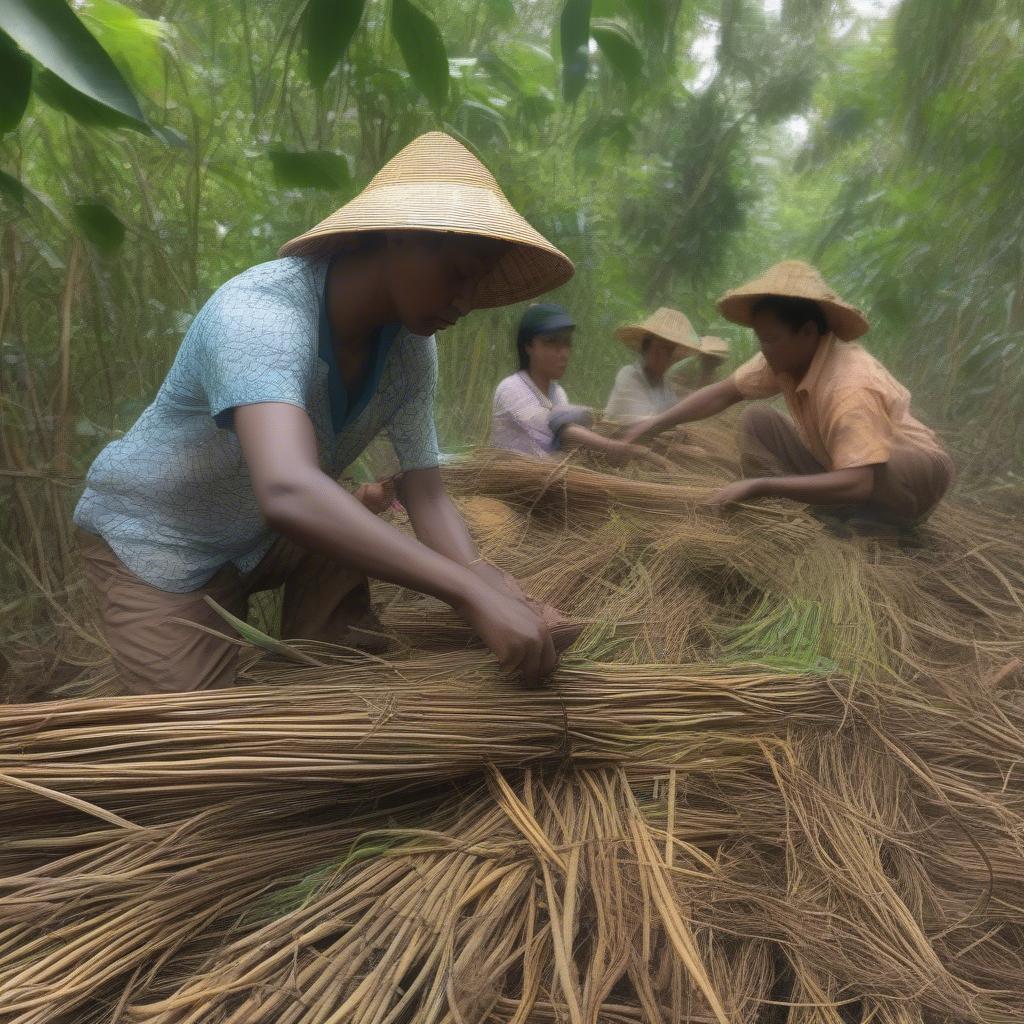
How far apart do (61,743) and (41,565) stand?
1.16 m

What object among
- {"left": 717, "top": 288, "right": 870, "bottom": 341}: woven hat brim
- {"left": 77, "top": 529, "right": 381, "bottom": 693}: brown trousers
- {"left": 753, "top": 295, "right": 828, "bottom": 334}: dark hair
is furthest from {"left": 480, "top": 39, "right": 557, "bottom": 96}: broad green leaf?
{"left": 77, "top": 529, "right": 381, "bottom": 693}: brown trousers

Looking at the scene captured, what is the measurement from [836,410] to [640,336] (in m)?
1.66

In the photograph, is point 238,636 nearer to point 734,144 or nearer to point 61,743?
point 61,743

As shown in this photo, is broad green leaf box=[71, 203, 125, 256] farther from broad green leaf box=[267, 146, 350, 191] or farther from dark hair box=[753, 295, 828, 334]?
dark hair box=[753, 295, 828, 334]

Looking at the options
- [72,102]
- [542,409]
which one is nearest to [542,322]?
[542,409]

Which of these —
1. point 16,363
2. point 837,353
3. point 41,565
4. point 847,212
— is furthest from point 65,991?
point 847,212

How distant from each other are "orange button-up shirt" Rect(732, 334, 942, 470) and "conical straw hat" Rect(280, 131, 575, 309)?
120cm

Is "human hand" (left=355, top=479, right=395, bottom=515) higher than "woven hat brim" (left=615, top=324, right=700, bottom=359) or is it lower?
higher

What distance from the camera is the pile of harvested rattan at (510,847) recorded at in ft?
2.73

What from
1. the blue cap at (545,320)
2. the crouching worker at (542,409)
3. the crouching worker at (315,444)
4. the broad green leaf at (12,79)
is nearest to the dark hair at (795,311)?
the crouching worker at (542,409)

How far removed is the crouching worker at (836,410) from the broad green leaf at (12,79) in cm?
180

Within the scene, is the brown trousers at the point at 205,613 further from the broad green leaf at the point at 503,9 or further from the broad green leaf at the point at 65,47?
the broad green leaf at the point at 503,9

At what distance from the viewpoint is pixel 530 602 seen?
1289 mm

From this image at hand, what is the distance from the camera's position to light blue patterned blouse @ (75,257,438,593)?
1151mm
